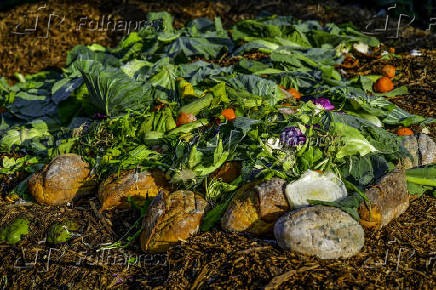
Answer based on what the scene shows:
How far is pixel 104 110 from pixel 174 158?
5.29 feet

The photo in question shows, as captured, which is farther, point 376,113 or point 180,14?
point 180,14

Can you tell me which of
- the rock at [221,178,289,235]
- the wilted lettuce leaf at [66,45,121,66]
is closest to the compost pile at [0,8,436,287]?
the rock at [221,178,289,235]

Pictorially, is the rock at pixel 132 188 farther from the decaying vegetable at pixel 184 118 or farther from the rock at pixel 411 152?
the rock at pixel 411 152

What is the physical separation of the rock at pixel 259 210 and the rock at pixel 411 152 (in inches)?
54.6

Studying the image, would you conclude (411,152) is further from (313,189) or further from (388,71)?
(388,71)

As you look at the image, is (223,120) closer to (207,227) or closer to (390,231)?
(207,227)

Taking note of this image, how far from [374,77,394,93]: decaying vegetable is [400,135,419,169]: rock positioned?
1.58 metres

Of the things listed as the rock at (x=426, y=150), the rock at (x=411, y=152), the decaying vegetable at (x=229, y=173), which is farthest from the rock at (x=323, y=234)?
the rock at (x=426, y=150)

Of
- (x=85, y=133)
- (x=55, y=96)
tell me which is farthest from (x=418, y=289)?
(x=55, y=96)

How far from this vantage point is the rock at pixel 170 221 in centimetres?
354

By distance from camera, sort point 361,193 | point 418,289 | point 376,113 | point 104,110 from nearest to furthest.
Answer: point 418,289
point 361,193
point 376,113
point 104,110

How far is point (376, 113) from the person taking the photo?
15.9 ft

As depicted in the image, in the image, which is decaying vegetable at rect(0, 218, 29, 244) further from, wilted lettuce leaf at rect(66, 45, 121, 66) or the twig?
wilted lettuce leaf at rect(66, 45, 121, 66)

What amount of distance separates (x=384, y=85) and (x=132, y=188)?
3634mm
